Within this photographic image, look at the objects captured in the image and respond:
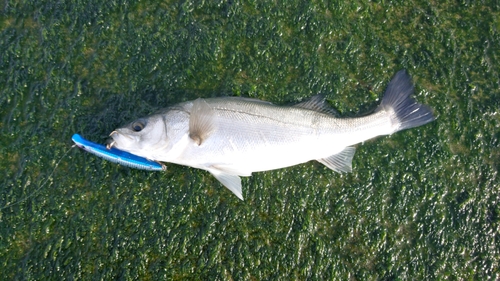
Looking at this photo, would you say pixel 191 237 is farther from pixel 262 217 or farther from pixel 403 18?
pixel 403 18

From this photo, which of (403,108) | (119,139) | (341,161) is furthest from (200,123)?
(403,108)

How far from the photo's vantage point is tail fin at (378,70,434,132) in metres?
4.14

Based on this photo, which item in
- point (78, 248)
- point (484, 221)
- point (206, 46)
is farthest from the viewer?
point (206, 46)

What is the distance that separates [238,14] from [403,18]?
6.79 feet

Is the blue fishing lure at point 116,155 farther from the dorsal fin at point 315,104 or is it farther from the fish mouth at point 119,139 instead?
the dorsal fin at point 315,104

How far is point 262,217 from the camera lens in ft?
13.4

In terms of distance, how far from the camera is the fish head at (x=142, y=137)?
3629 mm

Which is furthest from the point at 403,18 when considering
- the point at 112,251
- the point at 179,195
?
the point at 112,251

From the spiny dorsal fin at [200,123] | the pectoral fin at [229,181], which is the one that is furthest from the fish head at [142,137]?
the pectoral fin at [229,181]

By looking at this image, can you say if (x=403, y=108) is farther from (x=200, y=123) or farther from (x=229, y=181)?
(x=200, y=123)

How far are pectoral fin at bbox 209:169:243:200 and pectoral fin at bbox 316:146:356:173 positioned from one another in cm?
94

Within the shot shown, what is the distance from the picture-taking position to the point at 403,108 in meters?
4.16

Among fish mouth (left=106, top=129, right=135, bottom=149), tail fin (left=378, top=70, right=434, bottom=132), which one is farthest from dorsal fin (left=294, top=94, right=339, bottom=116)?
fish mouth (left=106, top=129, right=135, bottom=149)

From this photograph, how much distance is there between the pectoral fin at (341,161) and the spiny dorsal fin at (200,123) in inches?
49.9
